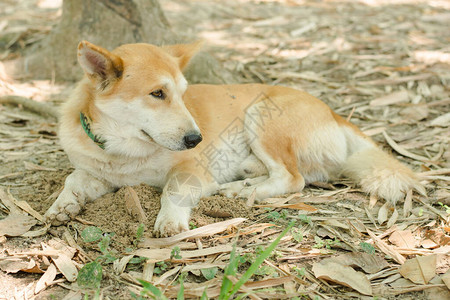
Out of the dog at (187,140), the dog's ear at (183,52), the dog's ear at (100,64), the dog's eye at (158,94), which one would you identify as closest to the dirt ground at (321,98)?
the dog at (187,140)

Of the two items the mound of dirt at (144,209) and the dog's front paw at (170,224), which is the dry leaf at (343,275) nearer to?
the mound of dirt at (144,209)

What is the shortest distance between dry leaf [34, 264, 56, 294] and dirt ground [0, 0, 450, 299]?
0.13 ft

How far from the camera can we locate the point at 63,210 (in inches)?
107

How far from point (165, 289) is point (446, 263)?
1.59 meters

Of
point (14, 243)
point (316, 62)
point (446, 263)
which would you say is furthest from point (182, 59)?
point (316, 62)

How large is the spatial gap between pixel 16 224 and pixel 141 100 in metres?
1.11

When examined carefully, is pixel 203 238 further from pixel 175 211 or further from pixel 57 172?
pixel 57 172

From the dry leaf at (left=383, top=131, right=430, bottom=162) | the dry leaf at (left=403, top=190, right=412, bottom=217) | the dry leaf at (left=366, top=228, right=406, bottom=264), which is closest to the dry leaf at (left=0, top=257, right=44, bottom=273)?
the dry leaf at (left=366, top=228, right=406, bottom=264)

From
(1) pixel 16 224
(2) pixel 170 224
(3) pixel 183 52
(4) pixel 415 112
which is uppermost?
(3) pixel 183 52

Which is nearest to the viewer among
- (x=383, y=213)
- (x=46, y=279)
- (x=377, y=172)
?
(x=46, y=279)

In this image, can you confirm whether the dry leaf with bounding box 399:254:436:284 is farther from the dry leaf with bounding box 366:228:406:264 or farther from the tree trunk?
the tree trunk

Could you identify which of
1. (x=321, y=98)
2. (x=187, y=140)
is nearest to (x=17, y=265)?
(x=187, y=140)

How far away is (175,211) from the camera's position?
2762 mm

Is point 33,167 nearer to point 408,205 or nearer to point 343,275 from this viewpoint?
point 343,275
